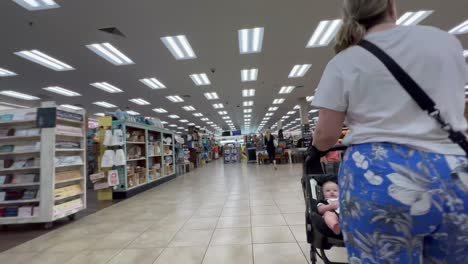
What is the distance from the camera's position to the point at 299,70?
9.84 meters

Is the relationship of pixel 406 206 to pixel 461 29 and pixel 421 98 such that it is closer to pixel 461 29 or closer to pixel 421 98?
pixel 421 98

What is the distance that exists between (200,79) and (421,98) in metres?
9.89

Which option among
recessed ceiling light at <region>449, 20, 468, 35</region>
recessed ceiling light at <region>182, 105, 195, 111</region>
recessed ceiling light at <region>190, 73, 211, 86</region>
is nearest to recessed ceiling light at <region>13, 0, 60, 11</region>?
recessed ceiling light at <region>190, 73, 211, 86</region>

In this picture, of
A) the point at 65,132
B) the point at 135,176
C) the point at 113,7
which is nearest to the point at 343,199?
the point at 65,132

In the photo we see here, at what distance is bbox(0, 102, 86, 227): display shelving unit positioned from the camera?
3.75m

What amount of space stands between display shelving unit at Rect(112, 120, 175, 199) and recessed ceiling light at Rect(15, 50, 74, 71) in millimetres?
3241

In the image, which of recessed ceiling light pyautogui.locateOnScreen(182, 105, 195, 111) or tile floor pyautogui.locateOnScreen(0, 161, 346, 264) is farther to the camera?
recessed ceiling light pyautogui.locateOnScreen(182, 105, 195, 111)

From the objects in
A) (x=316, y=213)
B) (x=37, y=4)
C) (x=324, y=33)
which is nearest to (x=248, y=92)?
(x=324, y=33)

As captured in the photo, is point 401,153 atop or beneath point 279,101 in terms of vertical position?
beneath

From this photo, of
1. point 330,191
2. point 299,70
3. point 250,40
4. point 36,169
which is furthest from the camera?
point 299,70

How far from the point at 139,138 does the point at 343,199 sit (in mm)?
7099

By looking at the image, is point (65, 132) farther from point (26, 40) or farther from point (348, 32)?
point (348, 32)

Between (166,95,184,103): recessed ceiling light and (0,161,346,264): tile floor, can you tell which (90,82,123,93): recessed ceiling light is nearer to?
(166,95,184,103): recessed ceiling light

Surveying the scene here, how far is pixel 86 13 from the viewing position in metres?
5.14
